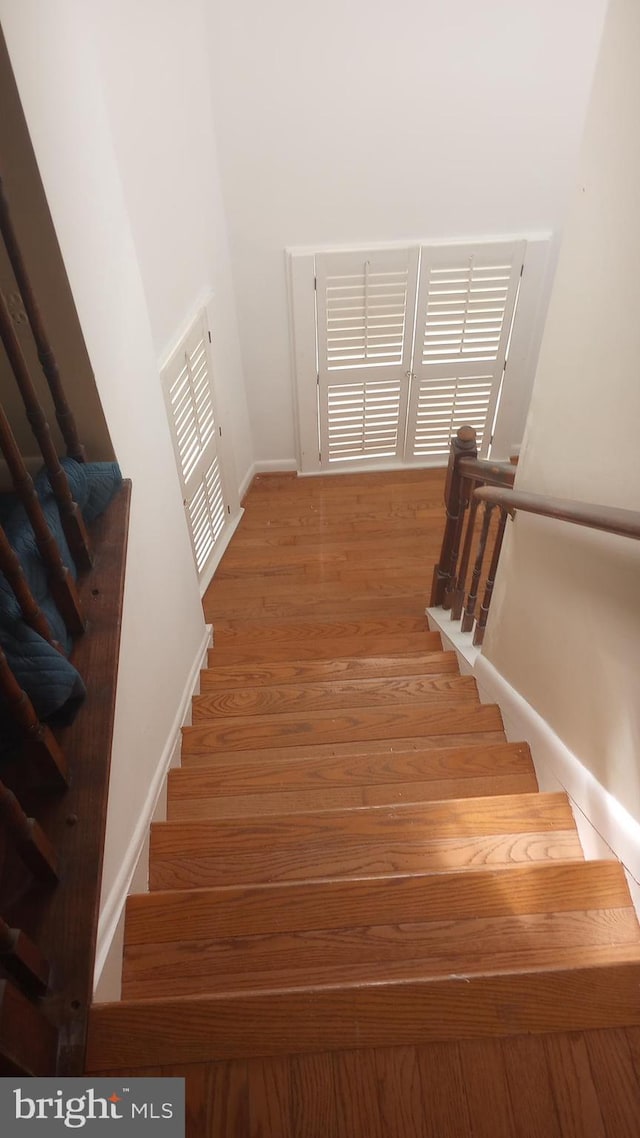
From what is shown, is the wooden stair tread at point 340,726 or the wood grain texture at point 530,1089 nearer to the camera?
the wood grain texture at point 530,1089

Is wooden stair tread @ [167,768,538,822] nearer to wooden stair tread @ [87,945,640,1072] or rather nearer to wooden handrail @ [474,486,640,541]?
wooden stair tread @ [87,945,640,1072]

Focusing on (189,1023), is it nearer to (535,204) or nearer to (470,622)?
(470,622)

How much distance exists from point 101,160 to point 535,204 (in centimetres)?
303

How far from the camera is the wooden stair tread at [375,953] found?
1.28m

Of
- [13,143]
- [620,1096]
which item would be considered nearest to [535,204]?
[13,143]

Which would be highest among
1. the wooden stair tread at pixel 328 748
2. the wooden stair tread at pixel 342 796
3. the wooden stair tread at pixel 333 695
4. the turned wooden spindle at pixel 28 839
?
the turned wooden spindle at pixel 28 839

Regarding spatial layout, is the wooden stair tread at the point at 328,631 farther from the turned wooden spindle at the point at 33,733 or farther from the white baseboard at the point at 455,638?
the turned wooden spindle at the point at 33,733

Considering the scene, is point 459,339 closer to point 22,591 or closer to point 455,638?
point 455,638

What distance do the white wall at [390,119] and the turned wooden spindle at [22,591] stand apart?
3.28 metres

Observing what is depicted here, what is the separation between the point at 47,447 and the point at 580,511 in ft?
3.46

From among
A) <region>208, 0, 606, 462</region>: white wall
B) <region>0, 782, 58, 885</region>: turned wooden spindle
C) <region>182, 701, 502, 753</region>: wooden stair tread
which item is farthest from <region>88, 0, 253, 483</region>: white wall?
<region>0, 782, 58, 885</region>: turned wooden spindle

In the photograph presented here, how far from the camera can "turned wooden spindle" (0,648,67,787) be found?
95 cm

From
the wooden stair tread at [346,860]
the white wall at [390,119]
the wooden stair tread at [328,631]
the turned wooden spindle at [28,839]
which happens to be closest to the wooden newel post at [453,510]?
the wooden stair tread at [328,631]

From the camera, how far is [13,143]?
4.04 feet
